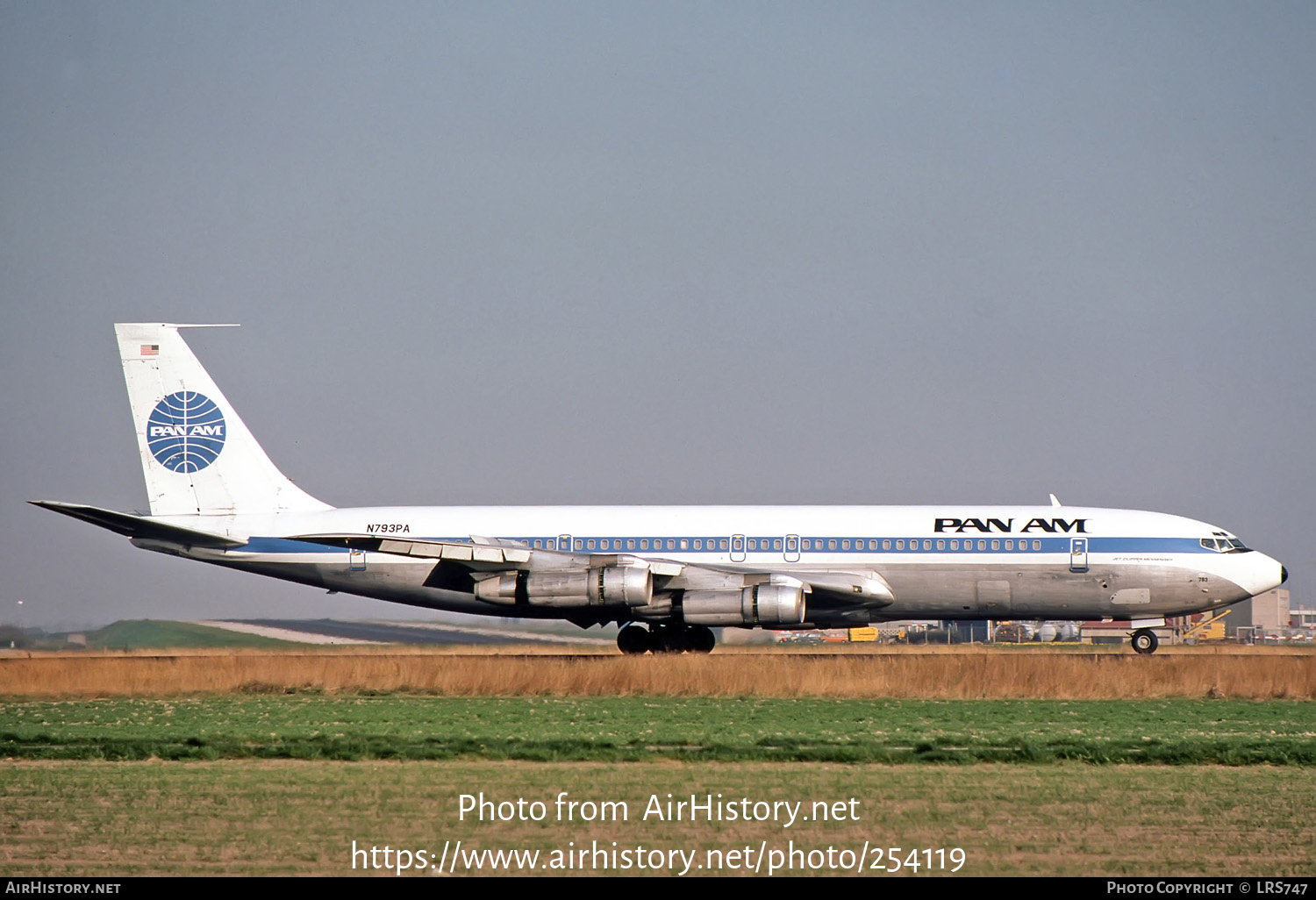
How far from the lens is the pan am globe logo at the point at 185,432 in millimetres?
36969

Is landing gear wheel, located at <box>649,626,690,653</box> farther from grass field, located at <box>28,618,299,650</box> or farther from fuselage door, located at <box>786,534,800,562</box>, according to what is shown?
grass field, located at <box>28,618,299,650</box>

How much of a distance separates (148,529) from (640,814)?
2593 cm

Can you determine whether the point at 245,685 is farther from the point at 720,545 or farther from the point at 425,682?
the point at 720,545

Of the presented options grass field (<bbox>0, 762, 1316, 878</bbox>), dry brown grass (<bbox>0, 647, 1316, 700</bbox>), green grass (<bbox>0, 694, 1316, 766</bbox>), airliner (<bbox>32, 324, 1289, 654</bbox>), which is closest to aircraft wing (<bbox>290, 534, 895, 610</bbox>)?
airliner (<bbox>32, 324, 1289, 654</bbox>)

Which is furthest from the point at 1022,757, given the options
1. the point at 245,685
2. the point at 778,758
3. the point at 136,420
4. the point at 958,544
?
the point at 136,420

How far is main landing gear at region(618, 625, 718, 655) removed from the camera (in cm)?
3406

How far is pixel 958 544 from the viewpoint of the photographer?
33.2 metres

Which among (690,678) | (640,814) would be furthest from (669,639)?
(640,814)

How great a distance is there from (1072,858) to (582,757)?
648 centimetres

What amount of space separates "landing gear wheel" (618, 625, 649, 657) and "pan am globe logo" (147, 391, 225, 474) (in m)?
12.0

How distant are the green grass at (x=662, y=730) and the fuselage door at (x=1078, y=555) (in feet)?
32.0

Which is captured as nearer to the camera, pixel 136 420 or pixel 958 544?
pixel 958 544
